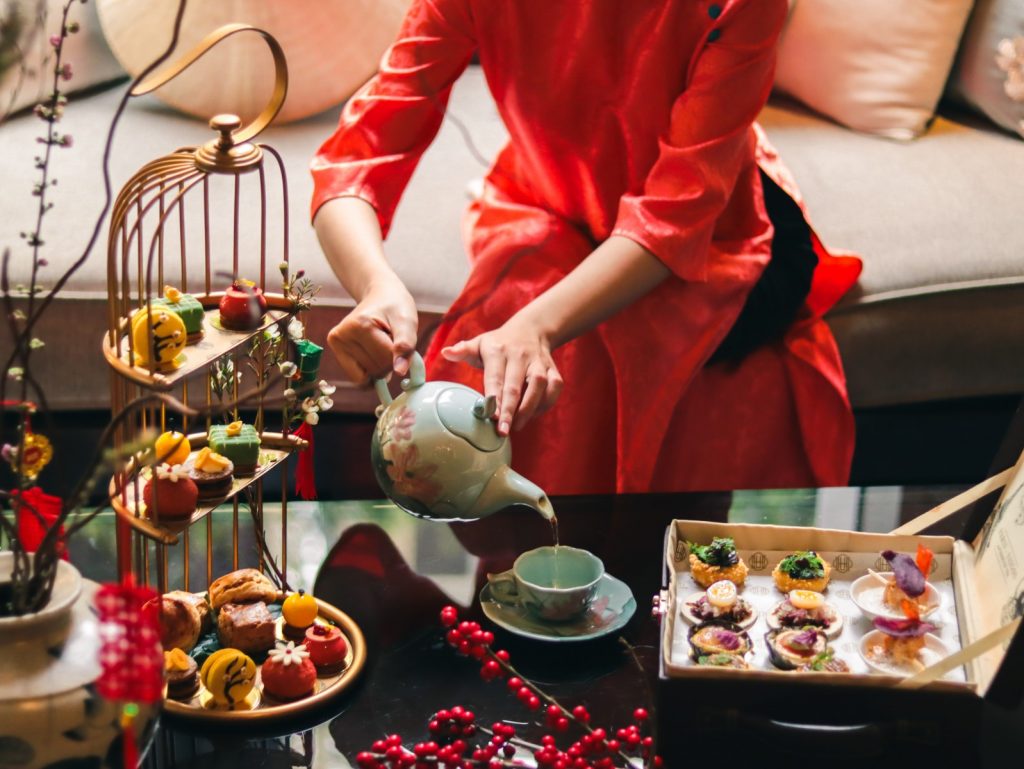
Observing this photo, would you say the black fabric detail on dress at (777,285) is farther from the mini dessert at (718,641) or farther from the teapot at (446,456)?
the mini dessert at (718,641)

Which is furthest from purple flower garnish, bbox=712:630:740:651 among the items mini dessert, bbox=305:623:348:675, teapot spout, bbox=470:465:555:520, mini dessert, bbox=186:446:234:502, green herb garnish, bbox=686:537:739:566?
mini dessert, bbox=186:446:234:502

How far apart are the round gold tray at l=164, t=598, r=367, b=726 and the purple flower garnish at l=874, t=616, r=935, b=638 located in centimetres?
43

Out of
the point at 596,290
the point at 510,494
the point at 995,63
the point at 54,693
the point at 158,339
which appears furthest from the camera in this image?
the point at 995,63

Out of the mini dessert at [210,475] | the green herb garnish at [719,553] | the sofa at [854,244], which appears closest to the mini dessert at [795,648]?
the green herb garnish at [719,553]

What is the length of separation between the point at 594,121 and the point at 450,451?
25.0 inches

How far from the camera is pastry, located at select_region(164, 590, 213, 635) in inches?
46.4

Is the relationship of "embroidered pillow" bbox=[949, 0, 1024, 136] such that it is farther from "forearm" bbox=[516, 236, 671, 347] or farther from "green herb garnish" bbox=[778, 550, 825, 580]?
"green herb garnish" bbox=[778, 550, 825, 580]

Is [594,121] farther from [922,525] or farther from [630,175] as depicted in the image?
[922,525]

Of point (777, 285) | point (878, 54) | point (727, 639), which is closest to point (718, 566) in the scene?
point (727, 639)

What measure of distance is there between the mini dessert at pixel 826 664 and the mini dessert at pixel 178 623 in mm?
495

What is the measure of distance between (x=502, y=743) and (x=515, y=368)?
433 millimetres

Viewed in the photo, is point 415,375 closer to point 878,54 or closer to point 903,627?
point 903,627

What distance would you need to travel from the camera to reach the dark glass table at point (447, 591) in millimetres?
1101

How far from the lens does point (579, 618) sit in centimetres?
126
